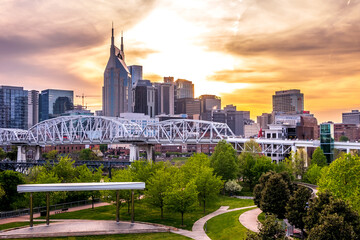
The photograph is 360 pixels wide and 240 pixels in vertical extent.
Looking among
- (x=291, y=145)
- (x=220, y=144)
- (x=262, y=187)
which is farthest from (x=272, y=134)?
(x=262, y=187)

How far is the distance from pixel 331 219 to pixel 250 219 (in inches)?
881

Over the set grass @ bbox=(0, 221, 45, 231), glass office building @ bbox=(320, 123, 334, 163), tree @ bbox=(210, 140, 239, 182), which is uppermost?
glass office building @ bbox=(320, 123, 334, 163)

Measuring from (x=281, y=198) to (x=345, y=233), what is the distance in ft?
56.5

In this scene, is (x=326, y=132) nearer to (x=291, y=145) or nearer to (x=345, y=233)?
(x=291, y=145)

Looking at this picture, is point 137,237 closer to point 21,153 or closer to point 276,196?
point 276,196

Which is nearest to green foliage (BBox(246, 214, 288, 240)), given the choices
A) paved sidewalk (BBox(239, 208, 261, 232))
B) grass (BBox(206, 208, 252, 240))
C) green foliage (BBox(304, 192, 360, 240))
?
green foliage (BBox(304, 192, 360, 240))

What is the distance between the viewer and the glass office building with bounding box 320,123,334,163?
323 ft

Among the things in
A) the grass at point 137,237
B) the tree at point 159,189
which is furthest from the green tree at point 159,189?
the grass at point 137,237

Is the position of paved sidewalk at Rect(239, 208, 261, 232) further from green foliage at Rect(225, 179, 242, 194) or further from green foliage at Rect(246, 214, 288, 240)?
green foliage at Rect(225, 179, 242, 194)

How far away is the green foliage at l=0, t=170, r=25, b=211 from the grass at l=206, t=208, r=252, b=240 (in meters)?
30.6

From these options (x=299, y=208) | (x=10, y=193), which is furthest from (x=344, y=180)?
(x=10, y=193)

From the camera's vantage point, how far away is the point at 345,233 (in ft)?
102

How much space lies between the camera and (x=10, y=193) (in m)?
64.0

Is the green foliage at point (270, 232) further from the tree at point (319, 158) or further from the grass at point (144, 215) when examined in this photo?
the tree at point (319, 158)
